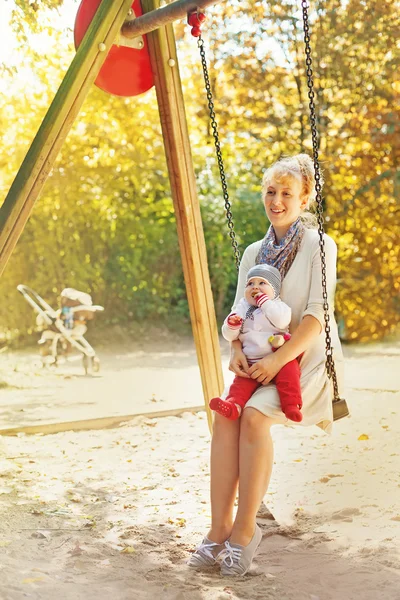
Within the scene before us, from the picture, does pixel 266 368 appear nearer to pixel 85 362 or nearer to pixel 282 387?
pixel 282 387

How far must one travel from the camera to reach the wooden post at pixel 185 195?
3361 mm


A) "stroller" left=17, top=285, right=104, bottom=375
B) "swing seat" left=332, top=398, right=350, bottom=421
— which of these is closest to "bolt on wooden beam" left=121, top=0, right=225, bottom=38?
"swing seat" left=332, top=398, right=350, bottom=421

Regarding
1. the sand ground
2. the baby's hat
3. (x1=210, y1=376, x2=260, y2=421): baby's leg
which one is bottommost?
the sand ground

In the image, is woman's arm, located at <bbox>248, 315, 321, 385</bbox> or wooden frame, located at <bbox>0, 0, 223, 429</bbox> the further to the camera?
wooden frame, located at <bbox>0, 0, 223, 429</bbox>

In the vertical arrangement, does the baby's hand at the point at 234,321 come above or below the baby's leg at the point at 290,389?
above

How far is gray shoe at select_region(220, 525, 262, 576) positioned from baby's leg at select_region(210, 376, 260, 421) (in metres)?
0.40

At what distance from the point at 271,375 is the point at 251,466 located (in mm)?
295

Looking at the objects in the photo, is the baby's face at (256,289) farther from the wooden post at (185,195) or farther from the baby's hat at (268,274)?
the wooden post at (185,195)

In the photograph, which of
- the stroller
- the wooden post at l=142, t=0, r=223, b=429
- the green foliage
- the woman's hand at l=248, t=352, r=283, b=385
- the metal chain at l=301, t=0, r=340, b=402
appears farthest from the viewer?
the green foliage

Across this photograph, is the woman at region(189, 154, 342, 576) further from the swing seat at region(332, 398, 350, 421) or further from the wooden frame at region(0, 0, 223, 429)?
the wooden frame at region(0, 0, 223, 429)

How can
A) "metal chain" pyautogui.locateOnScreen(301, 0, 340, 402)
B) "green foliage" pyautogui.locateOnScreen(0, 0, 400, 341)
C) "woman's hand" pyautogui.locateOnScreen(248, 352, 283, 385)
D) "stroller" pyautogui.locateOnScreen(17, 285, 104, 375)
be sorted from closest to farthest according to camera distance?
"metal chain" pyautogui.locateOnScreen(301, 0, 340, 402)
"woman's hand" pyautogui.locateOnScreen(248, 352, 283, 385)
"stroller" pyautogui.locateOnScreen(17, 285, 104, 375)
"green foliage" pyautogui.locateOnScreen(0, 0, 400, 341)

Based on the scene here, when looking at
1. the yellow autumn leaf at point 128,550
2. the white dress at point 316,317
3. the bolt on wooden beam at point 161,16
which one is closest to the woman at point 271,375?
the white dress at point 316,317

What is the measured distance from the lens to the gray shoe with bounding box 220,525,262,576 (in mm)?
2646

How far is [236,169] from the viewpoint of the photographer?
820 cm
